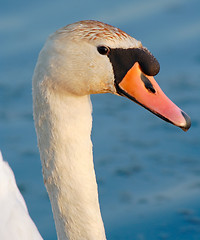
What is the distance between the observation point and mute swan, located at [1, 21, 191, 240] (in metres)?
2.42

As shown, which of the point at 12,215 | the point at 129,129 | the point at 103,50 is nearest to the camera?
the point at 103,50

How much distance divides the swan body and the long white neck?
0.52 m

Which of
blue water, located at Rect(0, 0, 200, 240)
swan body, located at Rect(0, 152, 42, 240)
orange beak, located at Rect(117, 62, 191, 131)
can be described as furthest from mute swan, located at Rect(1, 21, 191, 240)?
blue water, located at Rect(0, 0, 200, 240)

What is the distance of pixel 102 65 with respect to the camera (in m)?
2.46

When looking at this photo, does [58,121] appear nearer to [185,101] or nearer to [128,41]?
[128,41]

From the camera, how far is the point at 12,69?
5.91m

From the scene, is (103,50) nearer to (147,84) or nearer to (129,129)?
(147,84)

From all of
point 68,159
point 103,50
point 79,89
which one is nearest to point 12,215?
point 68,159

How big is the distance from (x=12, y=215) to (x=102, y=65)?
48.1 inches

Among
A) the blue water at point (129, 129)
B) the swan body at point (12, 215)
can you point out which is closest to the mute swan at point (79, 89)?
the swan body at point (12, 215)

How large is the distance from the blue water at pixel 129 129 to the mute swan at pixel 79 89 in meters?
1.65

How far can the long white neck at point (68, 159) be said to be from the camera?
8.04ft

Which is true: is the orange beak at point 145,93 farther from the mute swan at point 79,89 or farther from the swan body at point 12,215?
the swan body at point 12,215

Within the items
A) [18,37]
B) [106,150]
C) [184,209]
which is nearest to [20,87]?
[18,37]
